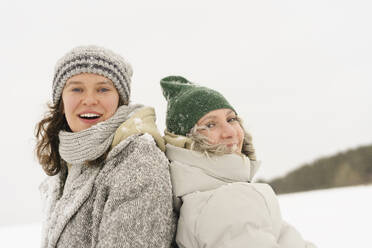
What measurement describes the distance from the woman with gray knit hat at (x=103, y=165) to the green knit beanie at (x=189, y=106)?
8 centimetres

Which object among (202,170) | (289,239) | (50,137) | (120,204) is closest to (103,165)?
(120,204)

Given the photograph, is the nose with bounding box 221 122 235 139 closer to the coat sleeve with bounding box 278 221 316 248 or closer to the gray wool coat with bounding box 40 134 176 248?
the gray wool coat with bounding box 40 134 176 248

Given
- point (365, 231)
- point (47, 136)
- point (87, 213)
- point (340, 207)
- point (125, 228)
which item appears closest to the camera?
point (125, 228)

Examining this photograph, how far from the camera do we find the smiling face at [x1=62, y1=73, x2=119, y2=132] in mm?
1458

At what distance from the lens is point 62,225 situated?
1312 mm

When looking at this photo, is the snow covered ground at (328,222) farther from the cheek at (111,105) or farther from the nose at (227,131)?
the cheek at (111,105)

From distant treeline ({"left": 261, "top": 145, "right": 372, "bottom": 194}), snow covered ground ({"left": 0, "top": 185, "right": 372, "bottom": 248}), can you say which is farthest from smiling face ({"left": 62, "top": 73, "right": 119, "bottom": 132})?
distant treeline ({"left": 261, "top": 145, "right": 372, "bottom": 194})

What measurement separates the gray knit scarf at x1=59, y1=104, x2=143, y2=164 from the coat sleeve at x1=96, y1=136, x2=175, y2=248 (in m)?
0.12

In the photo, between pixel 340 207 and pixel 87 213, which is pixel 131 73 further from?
pixel 340 207

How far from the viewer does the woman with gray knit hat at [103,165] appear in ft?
3.85

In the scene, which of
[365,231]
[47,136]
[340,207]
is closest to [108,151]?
[47,136]

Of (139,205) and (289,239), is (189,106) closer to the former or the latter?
(139,205)

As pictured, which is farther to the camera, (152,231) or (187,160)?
(187,160)

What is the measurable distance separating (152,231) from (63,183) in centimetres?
61
